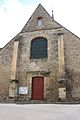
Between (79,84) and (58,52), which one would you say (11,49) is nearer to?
(58,52)

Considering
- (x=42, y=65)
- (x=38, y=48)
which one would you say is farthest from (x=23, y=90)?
(x=38, y=48)

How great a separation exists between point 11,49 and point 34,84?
169 inches

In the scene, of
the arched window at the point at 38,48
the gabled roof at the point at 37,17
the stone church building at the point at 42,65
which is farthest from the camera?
the gabled roof at the point at 37,17

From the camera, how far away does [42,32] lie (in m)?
17.3

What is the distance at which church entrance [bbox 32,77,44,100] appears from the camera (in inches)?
601

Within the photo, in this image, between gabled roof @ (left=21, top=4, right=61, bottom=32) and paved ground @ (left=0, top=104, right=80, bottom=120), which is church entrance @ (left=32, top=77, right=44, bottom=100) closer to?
gabled roof @ (left=21, top=4, right=61, bottom=32)

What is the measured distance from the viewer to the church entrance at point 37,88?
15.3 m

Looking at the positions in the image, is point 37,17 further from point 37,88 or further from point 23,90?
point 23,90

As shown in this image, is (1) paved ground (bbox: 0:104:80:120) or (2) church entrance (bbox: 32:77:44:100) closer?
(1) paved ground (bbox: 0:104:80:120)

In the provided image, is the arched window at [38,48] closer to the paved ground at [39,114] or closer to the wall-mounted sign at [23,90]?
the wall-mounted sign at [23,90]

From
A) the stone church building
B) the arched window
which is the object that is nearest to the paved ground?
the stone church building

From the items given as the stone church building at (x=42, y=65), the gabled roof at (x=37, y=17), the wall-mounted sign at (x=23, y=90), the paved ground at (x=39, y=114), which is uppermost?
the gabled roof at (x=37, y=17)

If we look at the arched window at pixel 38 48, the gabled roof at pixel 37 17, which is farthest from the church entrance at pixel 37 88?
the gabled roof at pixel 37 17

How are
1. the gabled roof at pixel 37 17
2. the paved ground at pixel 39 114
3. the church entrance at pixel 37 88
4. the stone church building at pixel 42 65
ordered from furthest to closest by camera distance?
the gabled roof at pixel 37 17, the church entrance at pixel 37 88, the stone church building at pixel 42 65, the paved ground at pixel 39 114
